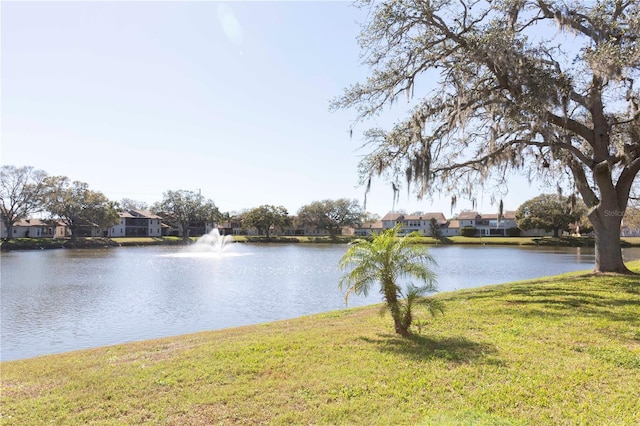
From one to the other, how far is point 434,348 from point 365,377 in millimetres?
1610

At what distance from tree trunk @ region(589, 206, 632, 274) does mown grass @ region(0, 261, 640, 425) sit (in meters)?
6.57

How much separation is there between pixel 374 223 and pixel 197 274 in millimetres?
89362

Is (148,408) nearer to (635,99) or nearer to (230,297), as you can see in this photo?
(230,297)

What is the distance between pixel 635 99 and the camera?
44.9ft

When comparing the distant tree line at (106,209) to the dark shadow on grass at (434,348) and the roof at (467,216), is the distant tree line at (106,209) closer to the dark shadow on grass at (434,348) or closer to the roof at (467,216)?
the roof at (467,216)

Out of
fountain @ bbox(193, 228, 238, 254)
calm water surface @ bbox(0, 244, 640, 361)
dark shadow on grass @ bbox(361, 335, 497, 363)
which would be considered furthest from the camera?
fountain @ bbox(193, 228, 238, 254)

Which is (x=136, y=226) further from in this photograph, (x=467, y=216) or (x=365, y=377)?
(x=365, y=377)

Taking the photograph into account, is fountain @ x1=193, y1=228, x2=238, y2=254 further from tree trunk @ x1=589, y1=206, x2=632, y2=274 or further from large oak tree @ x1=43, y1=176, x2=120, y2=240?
tree trunk @ x1=589, y1=206, x2=632, y2=274

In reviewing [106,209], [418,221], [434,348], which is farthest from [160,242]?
[434,348]

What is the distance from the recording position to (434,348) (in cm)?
656

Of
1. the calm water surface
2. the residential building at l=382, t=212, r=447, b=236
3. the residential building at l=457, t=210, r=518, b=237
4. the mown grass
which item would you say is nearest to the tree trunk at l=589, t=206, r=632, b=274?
the mown grass

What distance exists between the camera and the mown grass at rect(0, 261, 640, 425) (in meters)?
4.49

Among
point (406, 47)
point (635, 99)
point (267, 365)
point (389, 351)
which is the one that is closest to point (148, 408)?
point (267, 365)

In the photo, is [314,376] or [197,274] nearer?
[314,376]
